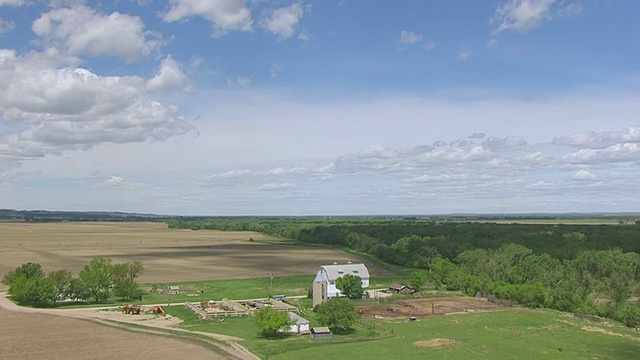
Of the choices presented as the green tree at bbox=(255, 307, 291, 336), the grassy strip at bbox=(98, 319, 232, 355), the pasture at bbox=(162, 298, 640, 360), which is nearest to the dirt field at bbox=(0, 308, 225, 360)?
the grassy strip at bbox=(98, 319, 232, 355)

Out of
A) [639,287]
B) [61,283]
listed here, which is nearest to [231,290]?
[61,283]

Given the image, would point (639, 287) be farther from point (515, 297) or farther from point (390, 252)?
point (390, 252)

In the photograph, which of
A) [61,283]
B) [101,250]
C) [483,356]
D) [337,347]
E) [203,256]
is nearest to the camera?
[483,356]

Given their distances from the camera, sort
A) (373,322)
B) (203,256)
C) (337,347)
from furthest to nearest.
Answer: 1. (203,256)
2. (373,322)
3. (337,347)

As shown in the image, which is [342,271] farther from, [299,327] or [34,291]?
[34,291]

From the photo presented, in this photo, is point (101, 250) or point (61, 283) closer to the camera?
Answer: point (61, 283)

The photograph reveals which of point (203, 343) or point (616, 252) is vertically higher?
point (616, 252)

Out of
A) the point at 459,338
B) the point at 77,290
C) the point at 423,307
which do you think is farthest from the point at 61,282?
the point at 459,338

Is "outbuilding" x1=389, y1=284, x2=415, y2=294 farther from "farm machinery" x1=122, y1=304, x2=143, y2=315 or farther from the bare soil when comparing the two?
"farm machinery" x1=122, y1=304, x2=143, y2=315

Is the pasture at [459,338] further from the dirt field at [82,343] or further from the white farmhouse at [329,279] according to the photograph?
the white farmhouse at [329,279]
